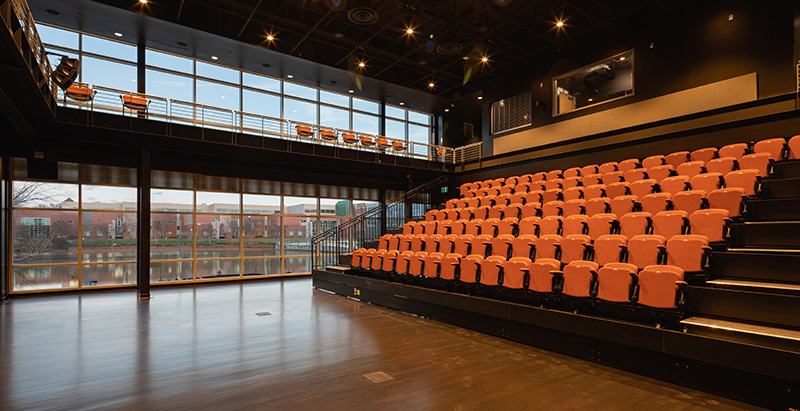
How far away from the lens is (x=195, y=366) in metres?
3.52

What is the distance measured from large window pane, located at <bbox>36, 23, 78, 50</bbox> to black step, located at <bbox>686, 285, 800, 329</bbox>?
12510 millimetres

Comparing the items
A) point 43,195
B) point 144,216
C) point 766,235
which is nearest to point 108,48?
point 43,195

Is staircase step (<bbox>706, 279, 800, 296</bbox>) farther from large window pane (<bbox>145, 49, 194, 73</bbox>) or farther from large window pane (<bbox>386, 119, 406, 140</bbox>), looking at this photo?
large window pane (<bbox>145, 49, 194, 73</bbox>)

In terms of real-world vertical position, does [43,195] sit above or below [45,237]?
above

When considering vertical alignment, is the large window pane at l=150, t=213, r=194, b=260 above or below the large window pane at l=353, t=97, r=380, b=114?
below

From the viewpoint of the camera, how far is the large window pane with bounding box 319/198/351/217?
1198 cm

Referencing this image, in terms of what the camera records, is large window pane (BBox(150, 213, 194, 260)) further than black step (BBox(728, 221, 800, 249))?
Yes

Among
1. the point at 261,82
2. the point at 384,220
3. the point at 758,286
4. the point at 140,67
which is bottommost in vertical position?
the point at 758,286

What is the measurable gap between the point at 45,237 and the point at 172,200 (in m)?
2.55

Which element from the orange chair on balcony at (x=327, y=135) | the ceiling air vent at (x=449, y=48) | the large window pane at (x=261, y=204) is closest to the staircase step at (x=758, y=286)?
the ceiling air vent at (x=449, y=48)

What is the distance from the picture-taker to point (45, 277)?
824cm

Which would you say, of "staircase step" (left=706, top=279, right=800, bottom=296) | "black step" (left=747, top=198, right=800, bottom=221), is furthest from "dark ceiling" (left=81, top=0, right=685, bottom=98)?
"staircase step" (left=706, top=279, right=800, bottom=296)

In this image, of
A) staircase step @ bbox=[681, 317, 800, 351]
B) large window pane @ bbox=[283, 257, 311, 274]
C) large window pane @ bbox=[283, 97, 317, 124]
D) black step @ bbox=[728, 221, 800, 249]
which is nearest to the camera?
staircase step @ bbox=[681, 317, 800, 351]

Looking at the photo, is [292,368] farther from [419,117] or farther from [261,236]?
[419,117]
